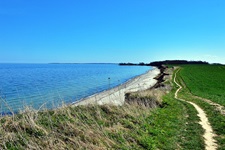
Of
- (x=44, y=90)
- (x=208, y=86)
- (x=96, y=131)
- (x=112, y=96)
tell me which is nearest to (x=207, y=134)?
(x=96, y=131)

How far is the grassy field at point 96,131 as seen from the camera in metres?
9.02

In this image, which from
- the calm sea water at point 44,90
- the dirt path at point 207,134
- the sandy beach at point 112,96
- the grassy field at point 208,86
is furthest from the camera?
the grassy field at point 208,86

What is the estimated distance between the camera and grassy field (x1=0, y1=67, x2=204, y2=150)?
9.02 m

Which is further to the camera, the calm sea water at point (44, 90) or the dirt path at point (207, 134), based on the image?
the calm sea water at point (44, 90)

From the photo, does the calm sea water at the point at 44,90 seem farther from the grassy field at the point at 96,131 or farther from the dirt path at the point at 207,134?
the dirt path at the point at 207,134

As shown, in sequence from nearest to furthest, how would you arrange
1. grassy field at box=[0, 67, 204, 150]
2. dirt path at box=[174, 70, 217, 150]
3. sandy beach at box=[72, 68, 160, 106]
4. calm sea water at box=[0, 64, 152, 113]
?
Result: grassy field at box=[0, 67, 204, 150] < dirt path at box=[174, 70, 217, 150] < sandy beach at box=[72, 68, 160, 106] < calm sea water at box=[0, 64, 152, 113]

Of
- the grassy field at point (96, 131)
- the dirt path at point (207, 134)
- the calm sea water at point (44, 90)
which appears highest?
the grassy field at point (96, 131)

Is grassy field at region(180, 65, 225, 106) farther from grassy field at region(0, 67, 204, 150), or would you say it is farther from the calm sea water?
the calm sea water

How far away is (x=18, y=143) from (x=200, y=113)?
52.9 feet

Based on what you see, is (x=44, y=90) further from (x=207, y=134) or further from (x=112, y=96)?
(x=207, y=134)

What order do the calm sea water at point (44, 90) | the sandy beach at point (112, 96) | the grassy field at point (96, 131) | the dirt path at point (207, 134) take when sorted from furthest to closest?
the calm sea water at point (44, 90), the sandy beach at point (112, 96), the dirt path at point (207, 134), the grassy field at point (96, 131)

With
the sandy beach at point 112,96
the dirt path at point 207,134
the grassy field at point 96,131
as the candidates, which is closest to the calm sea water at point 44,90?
the grassy field at point 96,131

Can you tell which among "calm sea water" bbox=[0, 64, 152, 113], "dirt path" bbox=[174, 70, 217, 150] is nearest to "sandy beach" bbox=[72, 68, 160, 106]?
"calm sea water" bbox=[0, 64, 152, 113]

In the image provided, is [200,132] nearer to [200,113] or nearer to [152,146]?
[152,146]
